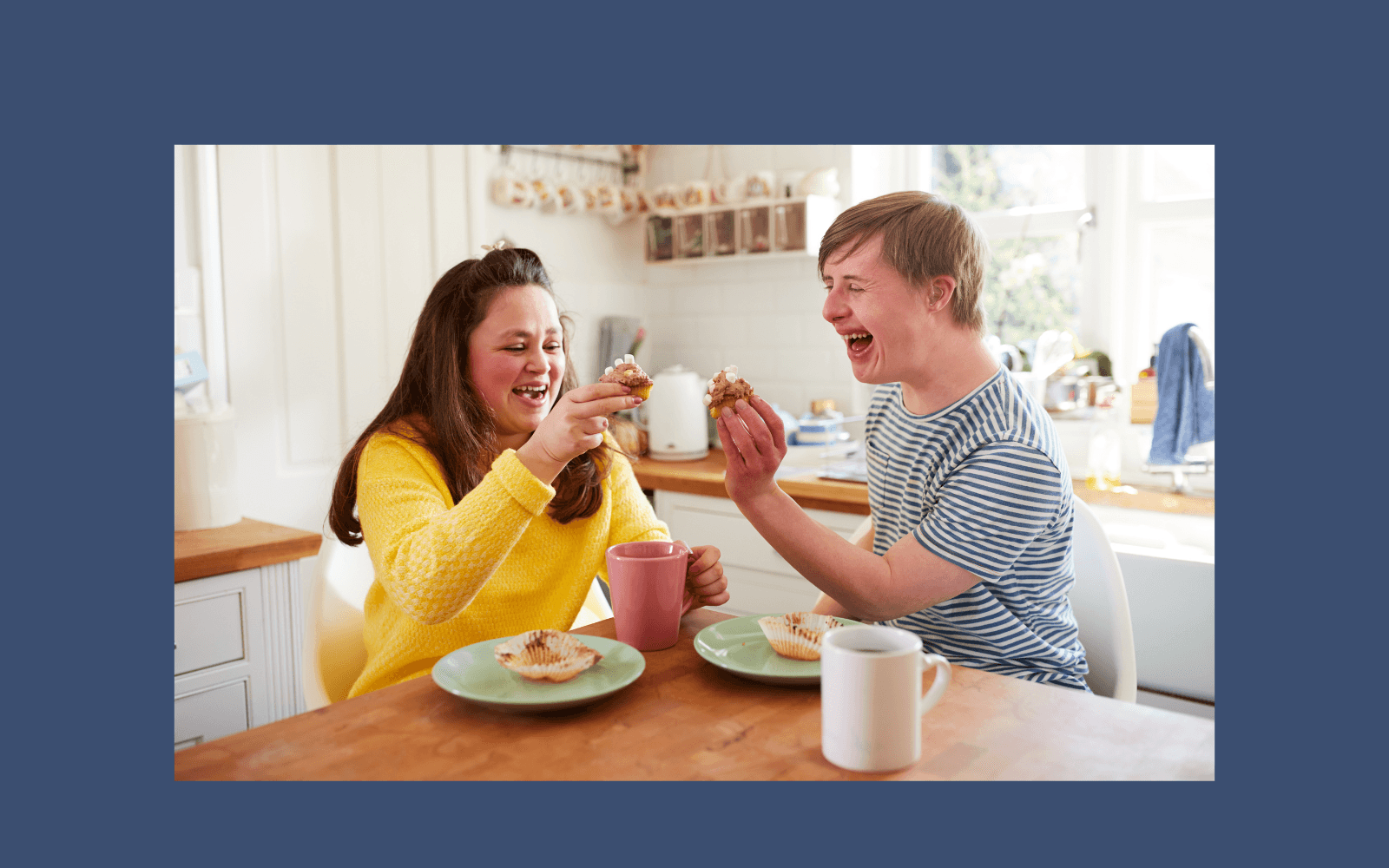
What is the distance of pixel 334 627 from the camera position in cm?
127

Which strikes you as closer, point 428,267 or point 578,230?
point 428,267

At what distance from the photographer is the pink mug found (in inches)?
38.5

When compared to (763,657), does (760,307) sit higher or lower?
higher

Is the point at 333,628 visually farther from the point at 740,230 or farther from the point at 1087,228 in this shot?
the point at 1087,228

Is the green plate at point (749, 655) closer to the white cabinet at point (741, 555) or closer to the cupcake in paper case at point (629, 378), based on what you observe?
the cupcake in paper case at point (629, 378)

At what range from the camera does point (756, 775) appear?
2.30 feet

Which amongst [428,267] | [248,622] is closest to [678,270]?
[428,267]

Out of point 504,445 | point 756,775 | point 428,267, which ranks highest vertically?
point 428,267

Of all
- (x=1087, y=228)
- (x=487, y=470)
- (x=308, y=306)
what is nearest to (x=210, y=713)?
(x=487, y=470)

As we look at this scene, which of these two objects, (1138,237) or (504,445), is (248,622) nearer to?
(504,445)

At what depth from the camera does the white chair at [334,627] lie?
125 centimetres

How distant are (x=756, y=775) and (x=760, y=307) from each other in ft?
8.11

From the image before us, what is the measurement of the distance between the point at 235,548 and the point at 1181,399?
215 cm

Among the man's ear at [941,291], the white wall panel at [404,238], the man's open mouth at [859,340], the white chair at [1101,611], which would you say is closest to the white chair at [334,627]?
the man's open mouth at [859,340]
